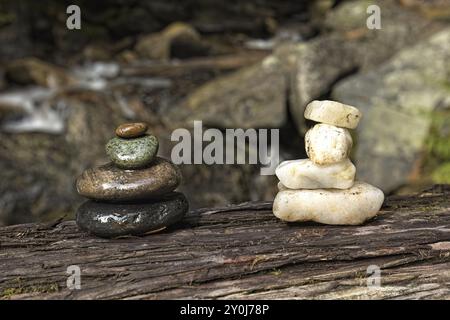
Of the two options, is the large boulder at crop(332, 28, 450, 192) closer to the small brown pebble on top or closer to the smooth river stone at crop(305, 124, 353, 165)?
the smooth river stone at crop(305, 124, 353, 165)

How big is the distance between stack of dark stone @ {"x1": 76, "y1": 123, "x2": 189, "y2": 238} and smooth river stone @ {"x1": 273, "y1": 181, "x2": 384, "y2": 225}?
611mm

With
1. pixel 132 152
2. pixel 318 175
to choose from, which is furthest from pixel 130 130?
pixel 318 175

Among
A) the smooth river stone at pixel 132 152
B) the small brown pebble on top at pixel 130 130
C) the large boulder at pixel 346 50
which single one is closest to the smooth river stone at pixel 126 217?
the smooth river stone at pixel 132 152

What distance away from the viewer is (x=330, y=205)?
3.41 metres

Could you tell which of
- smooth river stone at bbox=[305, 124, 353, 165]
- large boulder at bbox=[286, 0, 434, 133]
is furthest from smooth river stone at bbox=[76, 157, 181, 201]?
large boulder at bbox=[286, 0, 434, 133]

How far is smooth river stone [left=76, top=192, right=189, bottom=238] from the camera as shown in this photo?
333cm

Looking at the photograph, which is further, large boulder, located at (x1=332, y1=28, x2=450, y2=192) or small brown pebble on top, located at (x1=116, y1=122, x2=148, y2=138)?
large boulder, located at (x1=332, y1=28, x2=450, y2=192)

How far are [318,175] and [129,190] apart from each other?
1018 mm

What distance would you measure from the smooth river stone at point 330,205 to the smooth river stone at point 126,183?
0.64 metres

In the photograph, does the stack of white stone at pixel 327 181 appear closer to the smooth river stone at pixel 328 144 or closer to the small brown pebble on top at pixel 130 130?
the smooth river stone at pixel 328 144

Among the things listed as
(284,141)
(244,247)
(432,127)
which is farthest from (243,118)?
(244,247)

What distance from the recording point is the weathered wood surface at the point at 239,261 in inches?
116

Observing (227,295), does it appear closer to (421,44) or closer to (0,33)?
(421,44)

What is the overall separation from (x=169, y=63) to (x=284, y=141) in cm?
350
